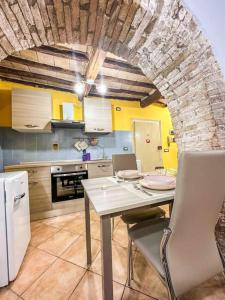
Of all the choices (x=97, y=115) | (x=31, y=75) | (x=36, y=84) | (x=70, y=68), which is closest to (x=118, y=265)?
(x=97, y=115)

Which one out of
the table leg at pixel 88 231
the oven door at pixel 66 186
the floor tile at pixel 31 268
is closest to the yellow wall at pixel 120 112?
the oven door at pixel 66 186

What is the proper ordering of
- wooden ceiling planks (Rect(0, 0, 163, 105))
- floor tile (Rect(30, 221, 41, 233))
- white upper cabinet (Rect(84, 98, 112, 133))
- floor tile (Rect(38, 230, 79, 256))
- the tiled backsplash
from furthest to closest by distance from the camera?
white upper cabinet (Rect(84, 98, 112, 133)) → the tiled backsplash → floor tile (Rect(30, 221, 41, 233)) → floor tile (Rect(38, 230, 79, 256)) → wooden ceiling planks (Rect(0, 0, 163, 105))

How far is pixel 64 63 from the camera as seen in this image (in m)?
2.40

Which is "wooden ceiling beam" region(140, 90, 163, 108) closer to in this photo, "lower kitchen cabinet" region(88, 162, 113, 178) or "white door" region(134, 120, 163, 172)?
"white door" region(134, 120, 163, 172)

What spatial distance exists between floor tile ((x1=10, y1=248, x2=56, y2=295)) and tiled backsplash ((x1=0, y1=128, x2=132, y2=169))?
1805 mm

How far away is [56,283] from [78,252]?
41cm

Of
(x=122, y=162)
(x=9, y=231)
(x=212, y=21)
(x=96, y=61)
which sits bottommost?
(x=9, y=231)

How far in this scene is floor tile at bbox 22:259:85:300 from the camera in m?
1.20

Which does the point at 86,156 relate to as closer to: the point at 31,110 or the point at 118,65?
the point at 31,110

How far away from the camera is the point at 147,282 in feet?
4.20

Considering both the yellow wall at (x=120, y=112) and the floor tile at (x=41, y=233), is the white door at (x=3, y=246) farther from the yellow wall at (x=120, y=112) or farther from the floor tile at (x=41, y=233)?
the yellow wall at (x=120, y=112)

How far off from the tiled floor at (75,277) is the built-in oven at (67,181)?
31.7 inches

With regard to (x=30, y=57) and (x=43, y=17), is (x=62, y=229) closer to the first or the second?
(x=43, y=17)

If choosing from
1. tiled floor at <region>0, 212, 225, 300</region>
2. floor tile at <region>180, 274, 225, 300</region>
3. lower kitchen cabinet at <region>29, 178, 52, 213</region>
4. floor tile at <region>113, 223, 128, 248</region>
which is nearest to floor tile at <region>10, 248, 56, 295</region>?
tiled floor at <region>0, 212, 225, 300</region>
